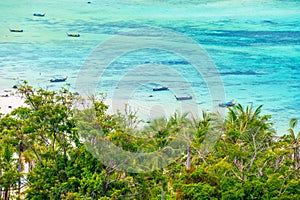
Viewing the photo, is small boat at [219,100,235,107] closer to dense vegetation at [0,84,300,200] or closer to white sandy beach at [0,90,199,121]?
white sandy beach at [0,90,199,121]

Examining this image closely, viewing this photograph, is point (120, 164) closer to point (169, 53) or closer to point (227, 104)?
point (227, 104)

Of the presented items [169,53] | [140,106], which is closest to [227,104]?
[140,106]

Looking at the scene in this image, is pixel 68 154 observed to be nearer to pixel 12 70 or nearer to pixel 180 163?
pixel 180 163

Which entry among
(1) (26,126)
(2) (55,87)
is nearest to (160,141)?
(1) (26,126)

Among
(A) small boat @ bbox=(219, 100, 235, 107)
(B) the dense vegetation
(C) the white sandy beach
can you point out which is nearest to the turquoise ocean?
(C) the white sandy beach

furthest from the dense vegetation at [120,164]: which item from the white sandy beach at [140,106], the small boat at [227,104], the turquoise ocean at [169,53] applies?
the small boat at [227,104]

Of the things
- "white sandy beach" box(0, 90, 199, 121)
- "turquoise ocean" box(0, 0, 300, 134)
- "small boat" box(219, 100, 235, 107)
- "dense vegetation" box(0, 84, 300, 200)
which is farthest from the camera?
"turquoise ocean" box(0, 0, 300, 134)
